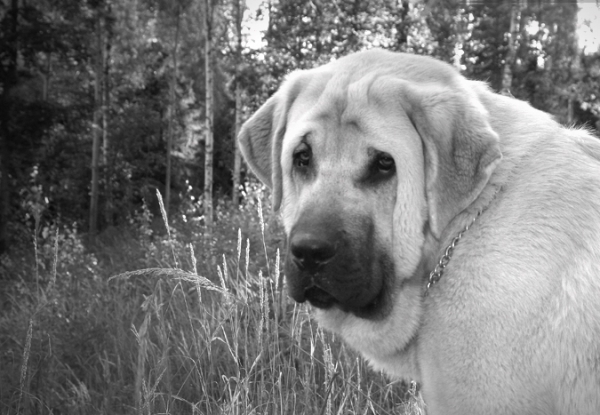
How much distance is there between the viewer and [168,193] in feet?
66.3

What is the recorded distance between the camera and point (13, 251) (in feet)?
35.3

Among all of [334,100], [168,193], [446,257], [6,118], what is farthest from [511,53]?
[446,257]

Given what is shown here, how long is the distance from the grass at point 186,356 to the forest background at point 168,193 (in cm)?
2

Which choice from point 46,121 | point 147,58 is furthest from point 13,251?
point 147,58

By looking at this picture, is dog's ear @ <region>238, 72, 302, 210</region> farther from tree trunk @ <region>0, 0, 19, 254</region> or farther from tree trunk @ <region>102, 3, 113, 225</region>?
tree trunk @ <region>102, 3, 113, 225</region>

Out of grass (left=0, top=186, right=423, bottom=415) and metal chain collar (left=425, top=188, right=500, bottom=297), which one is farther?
grass (left=0, top=186, right=423, bottom=415)

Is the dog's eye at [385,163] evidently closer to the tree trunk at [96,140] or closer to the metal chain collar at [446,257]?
the metal chain collar at [446,257]

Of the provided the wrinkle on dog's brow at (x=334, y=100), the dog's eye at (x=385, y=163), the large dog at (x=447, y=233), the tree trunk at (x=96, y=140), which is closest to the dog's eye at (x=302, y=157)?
the large dog at (x=447, y=233)

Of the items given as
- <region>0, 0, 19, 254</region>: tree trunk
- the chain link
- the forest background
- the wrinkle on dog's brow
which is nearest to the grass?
the forest background

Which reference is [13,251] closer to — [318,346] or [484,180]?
[318,346]

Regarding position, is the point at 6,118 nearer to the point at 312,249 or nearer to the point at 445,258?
the point at 312,249

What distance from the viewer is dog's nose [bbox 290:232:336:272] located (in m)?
2.30

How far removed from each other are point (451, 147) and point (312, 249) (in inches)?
25.4

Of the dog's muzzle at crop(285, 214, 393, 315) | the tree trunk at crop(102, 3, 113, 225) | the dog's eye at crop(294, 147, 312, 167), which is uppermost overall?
the dog's eye at crop(294, 147, 312, 167)
